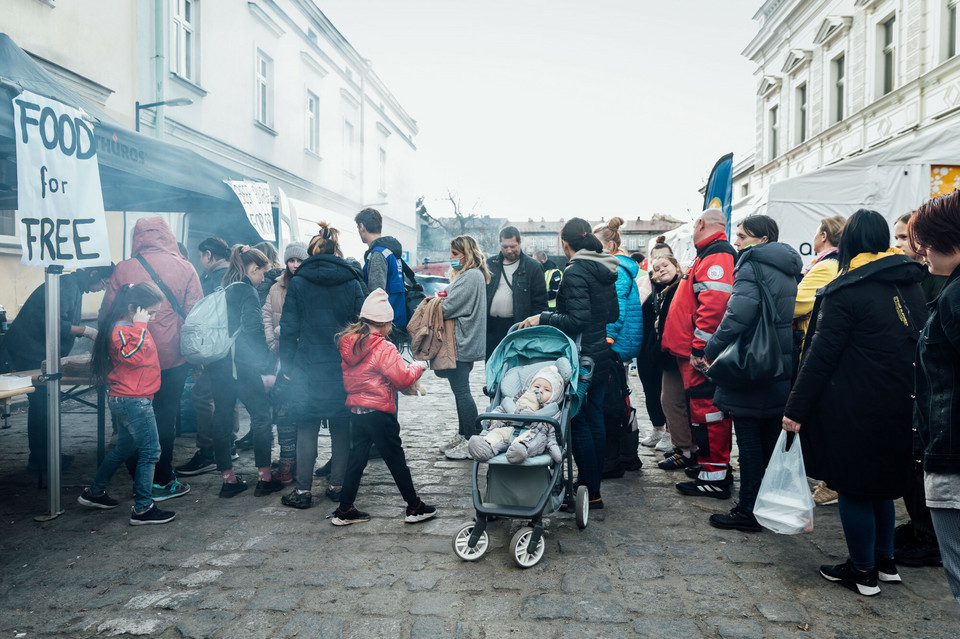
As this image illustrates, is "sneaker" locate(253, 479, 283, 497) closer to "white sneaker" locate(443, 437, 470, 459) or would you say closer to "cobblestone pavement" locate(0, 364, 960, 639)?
"cobblestone pavement" locate(0, 364, 960, 639)

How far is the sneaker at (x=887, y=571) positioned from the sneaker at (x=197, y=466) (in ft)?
16.5

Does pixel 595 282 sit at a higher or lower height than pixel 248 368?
higher

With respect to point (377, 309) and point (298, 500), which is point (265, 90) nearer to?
point (377, 309)

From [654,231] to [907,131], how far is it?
3099 inches

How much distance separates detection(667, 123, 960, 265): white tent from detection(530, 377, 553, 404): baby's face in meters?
4.94

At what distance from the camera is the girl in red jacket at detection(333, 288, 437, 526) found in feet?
14.0

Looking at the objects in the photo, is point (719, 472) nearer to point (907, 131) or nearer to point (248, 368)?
point (248, 368)

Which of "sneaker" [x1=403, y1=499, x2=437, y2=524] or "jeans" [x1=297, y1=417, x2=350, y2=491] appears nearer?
"sneaker" [x1=403, y1=499, x2=437, y2=524]

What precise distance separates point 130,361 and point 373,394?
167 centimetres

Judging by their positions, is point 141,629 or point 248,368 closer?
point 141,629

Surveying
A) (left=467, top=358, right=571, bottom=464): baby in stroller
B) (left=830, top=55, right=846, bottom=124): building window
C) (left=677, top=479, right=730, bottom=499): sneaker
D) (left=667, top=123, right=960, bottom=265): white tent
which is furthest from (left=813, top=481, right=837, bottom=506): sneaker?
(left=830, top=55, right=846, bottom=124): building window

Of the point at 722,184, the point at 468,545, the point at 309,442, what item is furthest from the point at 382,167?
the point at 468,545

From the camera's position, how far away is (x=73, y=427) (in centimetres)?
736

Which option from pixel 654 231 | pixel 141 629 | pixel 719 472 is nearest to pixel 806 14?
pixel 719 472
